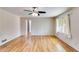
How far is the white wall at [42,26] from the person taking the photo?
812 centimetres

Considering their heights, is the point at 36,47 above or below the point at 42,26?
below

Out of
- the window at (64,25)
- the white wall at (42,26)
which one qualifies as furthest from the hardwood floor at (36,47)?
the white wall at (42,26)

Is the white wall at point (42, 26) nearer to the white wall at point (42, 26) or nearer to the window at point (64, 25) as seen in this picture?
the white wall at point (42, 26)

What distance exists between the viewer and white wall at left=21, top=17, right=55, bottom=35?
26.6 feet

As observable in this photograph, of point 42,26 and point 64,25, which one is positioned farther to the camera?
point 42,26

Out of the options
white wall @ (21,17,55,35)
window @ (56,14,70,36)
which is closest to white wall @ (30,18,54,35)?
white wall @ (21,17,55,35)

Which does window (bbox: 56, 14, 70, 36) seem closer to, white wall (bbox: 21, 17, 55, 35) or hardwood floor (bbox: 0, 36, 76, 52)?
hardwood floor (bbox: 0, 36, 76, 52)

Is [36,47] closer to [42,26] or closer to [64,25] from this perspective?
[64,25]

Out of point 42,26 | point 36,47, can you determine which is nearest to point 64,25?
point 36,47

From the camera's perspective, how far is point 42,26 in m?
8.16
